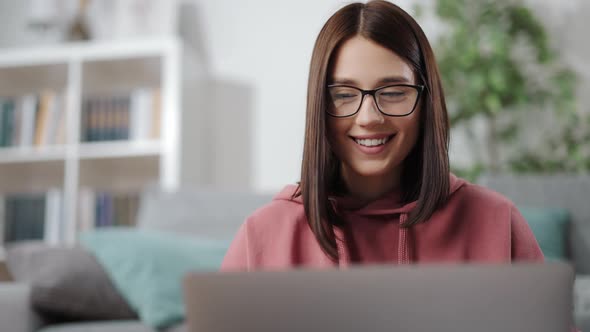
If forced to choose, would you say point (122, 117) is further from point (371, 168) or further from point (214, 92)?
point (371, 168)

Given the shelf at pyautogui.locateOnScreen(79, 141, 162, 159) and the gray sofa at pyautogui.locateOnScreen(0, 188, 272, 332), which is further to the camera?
the shelf at pyautogui.locateOnScreen(79, 141, 162, 159)

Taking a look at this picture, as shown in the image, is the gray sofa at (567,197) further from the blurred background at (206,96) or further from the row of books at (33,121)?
the row of books at (33,121)

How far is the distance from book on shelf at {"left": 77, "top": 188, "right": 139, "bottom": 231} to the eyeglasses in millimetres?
2132

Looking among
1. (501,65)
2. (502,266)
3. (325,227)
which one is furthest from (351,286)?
(501,65)

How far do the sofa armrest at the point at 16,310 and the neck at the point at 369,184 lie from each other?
2.86 ft

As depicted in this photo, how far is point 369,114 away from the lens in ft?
2.81

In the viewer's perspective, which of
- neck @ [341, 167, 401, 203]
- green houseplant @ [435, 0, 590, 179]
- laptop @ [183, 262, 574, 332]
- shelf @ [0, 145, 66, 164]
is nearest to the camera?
laptop @ [183, 262, 574, 332]

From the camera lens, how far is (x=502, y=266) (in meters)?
0.47

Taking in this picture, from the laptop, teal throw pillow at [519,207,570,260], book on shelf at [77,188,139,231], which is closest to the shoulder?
the laptop

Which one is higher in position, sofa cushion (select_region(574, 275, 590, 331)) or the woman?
the woman

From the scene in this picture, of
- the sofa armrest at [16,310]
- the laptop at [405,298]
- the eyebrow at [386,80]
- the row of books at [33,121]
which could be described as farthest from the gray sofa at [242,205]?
the laptop at [405,298]

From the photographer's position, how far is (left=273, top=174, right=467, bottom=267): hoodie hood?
901 mm

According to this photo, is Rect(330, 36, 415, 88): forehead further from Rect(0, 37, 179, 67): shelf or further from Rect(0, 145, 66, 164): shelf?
Rect(0, 145, 66, 164): shelf

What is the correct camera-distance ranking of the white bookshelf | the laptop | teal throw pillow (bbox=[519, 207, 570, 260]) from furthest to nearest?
the white bookshelf → teal throw pillow (bbox=[519, 207, 570, 260]) → the laptop
